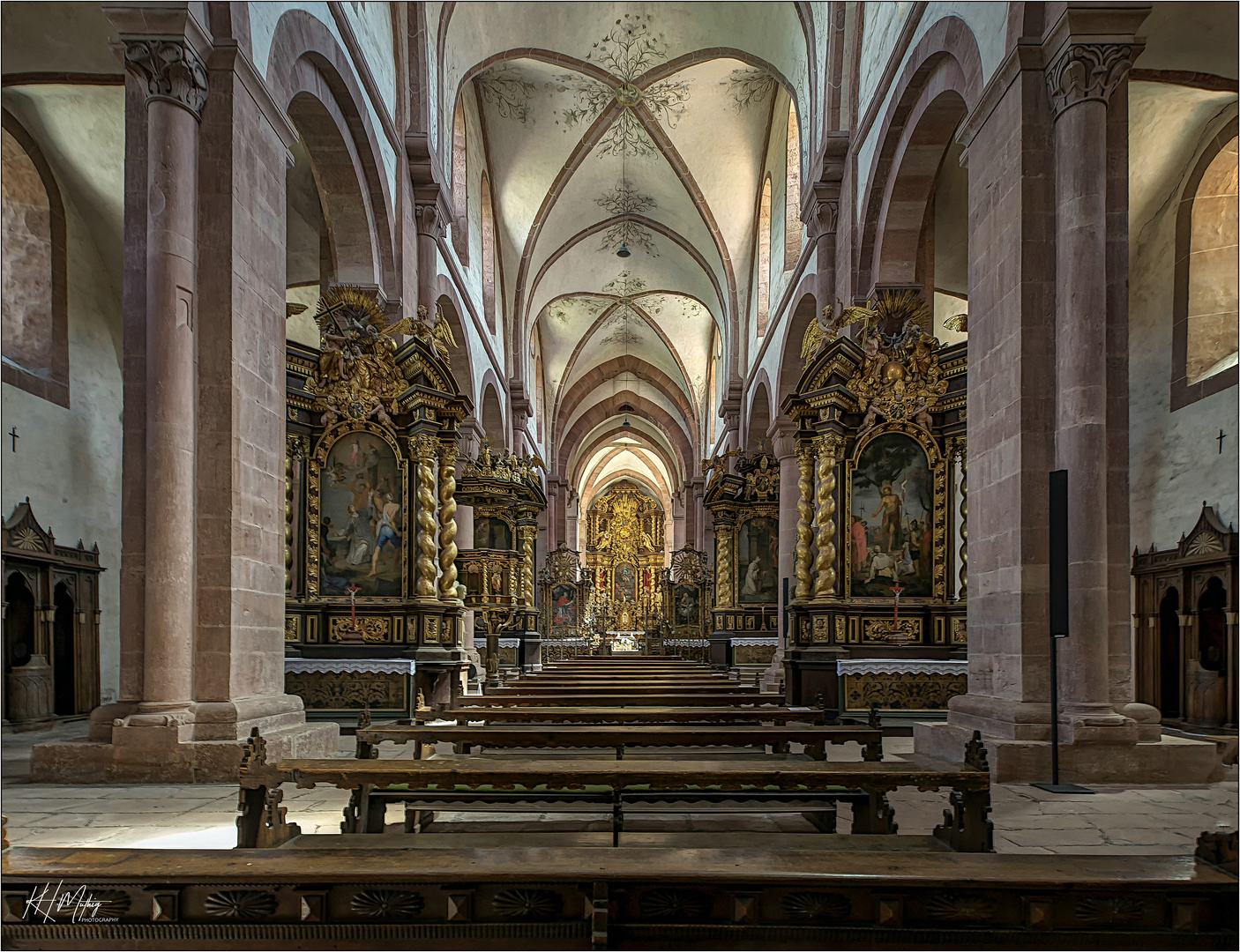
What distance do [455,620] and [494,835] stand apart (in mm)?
8211

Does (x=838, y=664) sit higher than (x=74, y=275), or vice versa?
(x=74, y=275)

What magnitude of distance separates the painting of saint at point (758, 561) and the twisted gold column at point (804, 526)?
7.88 metres

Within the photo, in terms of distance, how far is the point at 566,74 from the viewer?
18531 millimetres

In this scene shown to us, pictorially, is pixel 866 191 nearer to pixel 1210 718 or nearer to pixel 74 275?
pixel 1210 718

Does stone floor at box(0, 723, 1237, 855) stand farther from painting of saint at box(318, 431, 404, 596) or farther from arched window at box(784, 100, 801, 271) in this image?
arched window at box(784, 100, 801, 271)

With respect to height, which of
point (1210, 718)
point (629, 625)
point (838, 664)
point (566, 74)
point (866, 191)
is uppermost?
point (566, 74)

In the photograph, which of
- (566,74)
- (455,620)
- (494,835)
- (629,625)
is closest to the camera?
(494,835)

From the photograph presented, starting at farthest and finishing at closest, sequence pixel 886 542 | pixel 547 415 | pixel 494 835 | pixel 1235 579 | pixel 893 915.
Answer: pixel 547 415 → pixel 886 542 → pixel 1235 579 → pixel 494 835 → pixel 893 915

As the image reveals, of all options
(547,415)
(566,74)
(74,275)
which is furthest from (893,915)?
(547,415)

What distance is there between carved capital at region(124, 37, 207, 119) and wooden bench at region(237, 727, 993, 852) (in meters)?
5.02

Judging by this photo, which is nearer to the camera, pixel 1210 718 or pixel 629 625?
pixel 1210 718

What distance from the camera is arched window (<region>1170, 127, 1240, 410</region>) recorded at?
36.1 ft

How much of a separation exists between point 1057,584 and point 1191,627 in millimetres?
6488

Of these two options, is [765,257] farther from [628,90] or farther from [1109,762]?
[1109,762]
